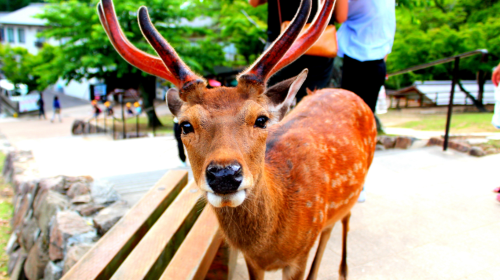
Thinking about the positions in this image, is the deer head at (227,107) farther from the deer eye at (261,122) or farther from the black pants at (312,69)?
the black pants at (312,69)

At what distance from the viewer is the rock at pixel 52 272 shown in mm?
3449

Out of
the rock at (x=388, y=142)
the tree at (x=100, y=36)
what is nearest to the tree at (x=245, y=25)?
the tree at (x=100, y=36)

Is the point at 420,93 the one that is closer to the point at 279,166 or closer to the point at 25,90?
the point at 279,166

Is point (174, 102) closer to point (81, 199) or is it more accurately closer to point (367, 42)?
point (367, 42)

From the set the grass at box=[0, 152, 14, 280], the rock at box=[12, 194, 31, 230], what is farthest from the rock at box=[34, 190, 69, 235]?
the grass at box=[0, 152, 14, 280]

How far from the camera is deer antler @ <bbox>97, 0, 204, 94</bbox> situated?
2094mm

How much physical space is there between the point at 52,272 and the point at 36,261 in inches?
32.9

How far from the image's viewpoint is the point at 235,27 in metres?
17.4

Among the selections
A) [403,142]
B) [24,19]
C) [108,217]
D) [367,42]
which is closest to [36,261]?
[108,217]

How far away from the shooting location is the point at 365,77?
3.56 m

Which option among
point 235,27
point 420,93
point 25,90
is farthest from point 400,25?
point 25,90

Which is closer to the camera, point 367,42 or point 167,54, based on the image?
point 167,54

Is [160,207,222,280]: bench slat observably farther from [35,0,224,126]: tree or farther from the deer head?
[35,0,224,126]: tree

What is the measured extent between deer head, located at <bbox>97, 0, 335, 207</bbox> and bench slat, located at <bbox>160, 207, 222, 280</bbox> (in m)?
0.55
